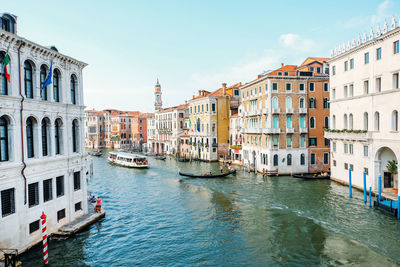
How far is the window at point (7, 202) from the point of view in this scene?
37.6ft

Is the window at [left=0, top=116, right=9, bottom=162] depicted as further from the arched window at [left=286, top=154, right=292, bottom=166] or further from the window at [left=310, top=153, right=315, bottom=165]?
the window at [left=310, top=153, right=315, bottom=165]

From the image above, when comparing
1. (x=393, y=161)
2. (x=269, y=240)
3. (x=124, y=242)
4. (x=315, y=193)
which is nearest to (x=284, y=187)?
(x=315, y=193)

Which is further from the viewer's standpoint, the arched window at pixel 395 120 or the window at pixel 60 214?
the arched window at pixel 395 120

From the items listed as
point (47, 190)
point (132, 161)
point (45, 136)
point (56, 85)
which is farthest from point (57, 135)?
point (132, 161)

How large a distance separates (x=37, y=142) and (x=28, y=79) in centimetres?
276

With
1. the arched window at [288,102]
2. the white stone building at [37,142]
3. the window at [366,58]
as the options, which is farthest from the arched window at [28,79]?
the arched window at [288,102]

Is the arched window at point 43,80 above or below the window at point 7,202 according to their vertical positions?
above

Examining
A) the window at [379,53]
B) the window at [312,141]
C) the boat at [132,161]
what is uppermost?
the window at [379,53]

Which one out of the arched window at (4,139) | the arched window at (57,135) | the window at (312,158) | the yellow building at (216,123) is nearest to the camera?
the arched window at (4,139)

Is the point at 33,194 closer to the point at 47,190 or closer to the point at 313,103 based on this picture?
the point at 47,190

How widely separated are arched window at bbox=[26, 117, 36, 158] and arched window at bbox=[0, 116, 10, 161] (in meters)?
1.14

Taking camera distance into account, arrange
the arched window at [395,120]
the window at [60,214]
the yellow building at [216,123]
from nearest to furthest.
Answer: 1. the window at [60,214]
2. the arched window at [395,120]
3. the yellow building at [216,123]

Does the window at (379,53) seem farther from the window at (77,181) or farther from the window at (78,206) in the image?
the window at (78,206)

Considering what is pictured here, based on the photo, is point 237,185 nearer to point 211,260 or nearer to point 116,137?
point 211,260
